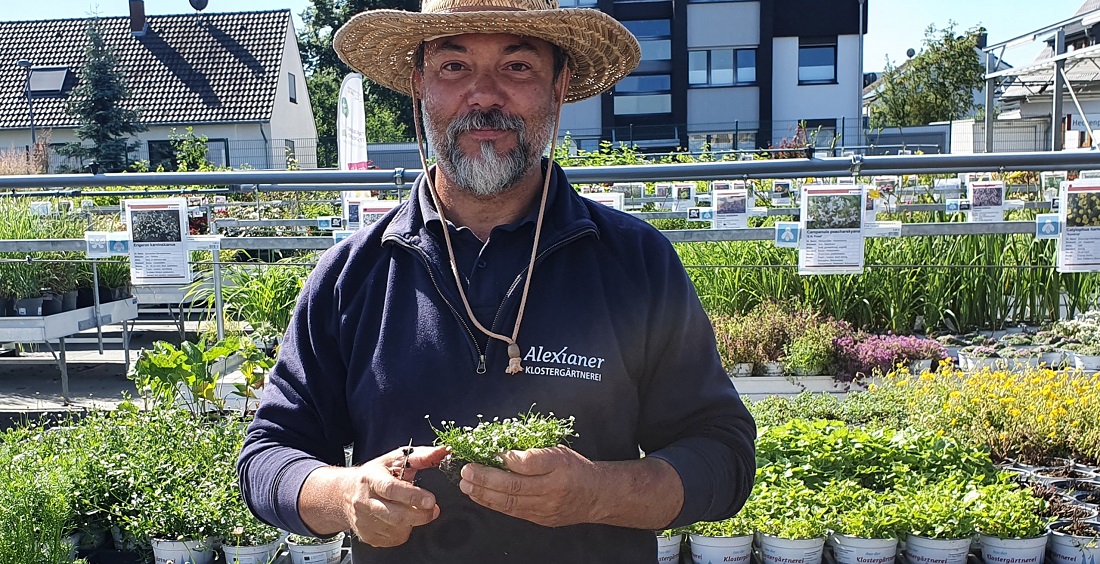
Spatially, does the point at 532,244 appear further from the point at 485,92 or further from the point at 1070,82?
the point at 1070,82

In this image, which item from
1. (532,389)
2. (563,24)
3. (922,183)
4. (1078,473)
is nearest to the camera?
(532,389)

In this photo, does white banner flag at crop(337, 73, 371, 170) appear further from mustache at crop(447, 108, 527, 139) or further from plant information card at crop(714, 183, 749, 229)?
mustache at crop(447, 108, 527, 139)

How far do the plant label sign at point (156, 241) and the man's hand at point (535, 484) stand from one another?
2.99 metres

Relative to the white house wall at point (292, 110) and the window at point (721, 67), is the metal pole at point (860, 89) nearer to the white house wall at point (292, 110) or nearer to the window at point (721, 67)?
the window at point (721, 67)

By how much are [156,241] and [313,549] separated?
1645 millimetres

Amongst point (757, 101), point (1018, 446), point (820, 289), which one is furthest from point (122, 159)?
point (1018, 446)

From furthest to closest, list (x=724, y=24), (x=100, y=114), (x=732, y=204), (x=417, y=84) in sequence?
(x=724, y=24)
(x=100, y=114)
(x=732, y=204)
(x=417, y=84)

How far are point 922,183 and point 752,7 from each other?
79.8 feet

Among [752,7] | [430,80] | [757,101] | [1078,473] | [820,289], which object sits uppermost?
[752,7]

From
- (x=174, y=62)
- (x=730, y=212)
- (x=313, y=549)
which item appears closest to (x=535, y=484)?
(x=313, y=549)

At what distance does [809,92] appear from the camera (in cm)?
3412

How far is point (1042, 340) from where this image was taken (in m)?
5.97

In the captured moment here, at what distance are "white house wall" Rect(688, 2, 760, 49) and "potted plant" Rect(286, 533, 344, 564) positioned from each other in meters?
32.7

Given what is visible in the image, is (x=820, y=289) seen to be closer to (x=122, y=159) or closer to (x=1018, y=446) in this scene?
(x=1018, y=446)
